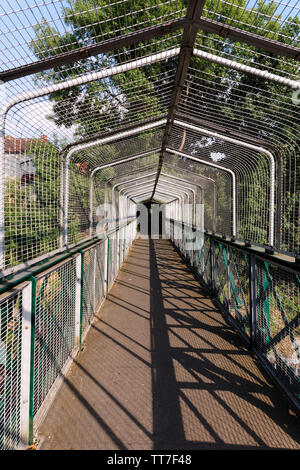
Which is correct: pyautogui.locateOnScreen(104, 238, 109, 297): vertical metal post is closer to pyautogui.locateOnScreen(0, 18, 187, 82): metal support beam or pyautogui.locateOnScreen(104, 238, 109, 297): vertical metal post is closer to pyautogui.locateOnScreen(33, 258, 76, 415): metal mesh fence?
pyautogui.locateOnScreen(33, 258, 76, 415): metal mesh fence

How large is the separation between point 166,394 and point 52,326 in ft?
3.54

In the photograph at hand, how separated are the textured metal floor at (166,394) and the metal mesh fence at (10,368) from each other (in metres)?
0.38

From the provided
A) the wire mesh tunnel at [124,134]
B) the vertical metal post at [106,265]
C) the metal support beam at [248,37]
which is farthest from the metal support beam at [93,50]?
the vertical metal post at [106,265]

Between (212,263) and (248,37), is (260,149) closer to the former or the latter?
(248,37)

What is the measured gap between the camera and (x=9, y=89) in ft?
7.57

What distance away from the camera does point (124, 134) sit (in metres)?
4.57

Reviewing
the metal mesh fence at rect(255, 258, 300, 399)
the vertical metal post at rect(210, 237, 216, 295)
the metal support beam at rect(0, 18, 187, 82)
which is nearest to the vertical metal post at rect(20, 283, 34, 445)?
the metal support beam at rect(0, 18, 187, 82)

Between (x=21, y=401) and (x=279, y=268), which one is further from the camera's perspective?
(x=279, y=268)

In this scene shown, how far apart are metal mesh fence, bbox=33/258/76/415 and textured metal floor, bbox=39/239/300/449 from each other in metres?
0.21

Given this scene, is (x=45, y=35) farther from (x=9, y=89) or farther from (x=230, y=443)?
(x=230, y=443)

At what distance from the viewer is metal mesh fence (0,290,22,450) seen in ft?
5.48

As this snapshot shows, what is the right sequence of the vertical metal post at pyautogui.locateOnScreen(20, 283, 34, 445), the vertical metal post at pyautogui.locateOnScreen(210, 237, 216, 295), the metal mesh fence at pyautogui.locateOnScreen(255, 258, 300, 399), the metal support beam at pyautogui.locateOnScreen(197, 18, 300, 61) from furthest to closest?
1. the vertical metal post at pyautogui.locateOnScreen(210, 237, 216, 295)
2. the metal mesh fence at pyautogui.locateOnScreen(255, 258, 300, 399)
3. the metal support beam at pyautogui.locateOnScreen(197, 18, 300, 61)
4. the vertical metal post at pyautogui.locateOnScreen(20, 283, 34, 445)
